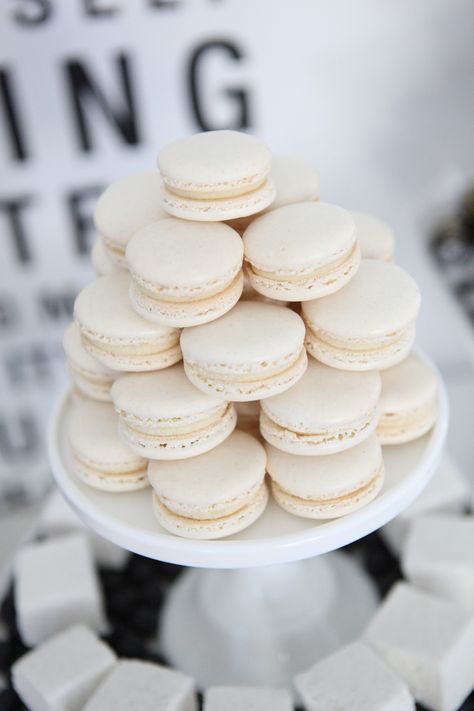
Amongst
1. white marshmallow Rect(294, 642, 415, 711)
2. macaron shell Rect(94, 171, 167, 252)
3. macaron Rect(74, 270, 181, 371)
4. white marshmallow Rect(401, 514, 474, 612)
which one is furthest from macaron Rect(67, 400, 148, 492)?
white marshmallow Rect(401, 514, 474, 612)

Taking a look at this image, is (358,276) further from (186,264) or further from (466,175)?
(466,175)

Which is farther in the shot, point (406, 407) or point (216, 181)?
point (406, 407)

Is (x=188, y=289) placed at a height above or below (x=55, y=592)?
above

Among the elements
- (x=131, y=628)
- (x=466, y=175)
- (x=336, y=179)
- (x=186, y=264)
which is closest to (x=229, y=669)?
(x=131, y=628)

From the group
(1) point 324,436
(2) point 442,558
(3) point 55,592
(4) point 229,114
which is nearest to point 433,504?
(2) point 442,558

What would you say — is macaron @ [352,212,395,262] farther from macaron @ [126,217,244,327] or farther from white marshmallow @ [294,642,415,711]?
white marshmallow @ [294,642,415,711]

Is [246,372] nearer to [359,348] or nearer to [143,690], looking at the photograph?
[359,348]

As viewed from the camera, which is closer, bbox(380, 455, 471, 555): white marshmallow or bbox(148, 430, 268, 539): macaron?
bbox(148, 430, 268, 539): macaron
